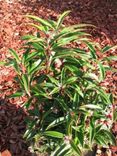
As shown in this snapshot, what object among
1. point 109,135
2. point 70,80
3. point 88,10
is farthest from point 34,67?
point 88,10

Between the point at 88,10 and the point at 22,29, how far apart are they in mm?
1169

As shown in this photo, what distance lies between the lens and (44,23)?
10.9ft

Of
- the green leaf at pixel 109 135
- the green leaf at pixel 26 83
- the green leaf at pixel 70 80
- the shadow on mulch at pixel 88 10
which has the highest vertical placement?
the shadow on mulch at pixel 88 10

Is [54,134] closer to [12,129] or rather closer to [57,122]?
[57,122]

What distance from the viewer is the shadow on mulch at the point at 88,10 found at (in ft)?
19.1

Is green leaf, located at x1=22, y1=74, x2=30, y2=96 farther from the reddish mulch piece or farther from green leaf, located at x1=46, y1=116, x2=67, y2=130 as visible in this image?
the reddish mulch piece

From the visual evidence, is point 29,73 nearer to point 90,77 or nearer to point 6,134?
point 90,77

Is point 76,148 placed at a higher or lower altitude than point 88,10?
lower

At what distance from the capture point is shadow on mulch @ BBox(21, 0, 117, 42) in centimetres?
583

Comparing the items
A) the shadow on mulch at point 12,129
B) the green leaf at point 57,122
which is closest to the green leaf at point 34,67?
the green leaf at point 57,122

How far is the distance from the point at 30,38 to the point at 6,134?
1688 millimetres

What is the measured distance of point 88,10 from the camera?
6.18 meters

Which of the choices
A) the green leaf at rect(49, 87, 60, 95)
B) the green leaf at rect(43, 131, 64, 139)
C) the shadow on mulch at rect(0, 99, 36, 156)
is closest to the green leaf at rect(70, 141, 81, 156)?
the green leaf at rect(43, 131, 64, 139)

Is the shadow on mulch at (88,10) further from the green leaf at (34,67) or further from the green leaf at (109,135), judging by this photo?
the green leaf at (34,67)
